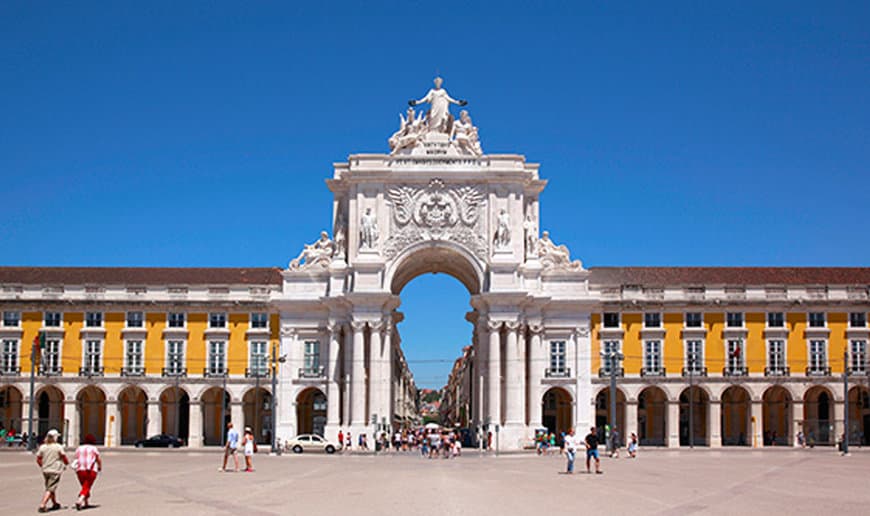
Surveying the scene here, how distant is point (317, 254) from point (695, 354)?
1156 inches

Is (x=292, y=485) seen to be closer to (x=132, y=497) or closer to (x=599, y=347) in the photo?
(x=132, y=497)

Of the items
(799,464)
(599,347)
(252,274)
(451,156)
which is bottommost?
(799,464)

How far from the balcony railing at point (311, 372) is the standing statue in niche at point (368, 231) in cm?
988

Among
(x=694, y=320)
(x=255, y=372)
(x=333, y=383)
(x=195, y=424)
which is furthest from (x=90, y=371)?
(x=694, y=320)

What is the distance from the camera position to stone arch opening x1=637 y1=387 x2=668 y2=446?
82375 mm

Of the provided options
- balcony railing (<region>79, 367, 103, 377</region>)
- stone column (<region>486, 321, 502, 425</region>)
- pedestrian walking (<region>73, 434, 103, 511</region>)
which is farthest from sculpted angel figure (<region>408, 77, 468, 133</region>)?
pedestrian walking (<region>73, 434, 103, 511</region>)

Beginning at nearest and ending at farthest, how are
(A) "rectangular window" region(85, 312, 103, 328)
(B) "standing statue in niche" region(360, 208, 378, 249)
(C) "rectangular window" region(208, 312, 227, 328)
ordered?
(B) "standing statue in niche" region(360, 208, 378, 249) < (A) "rectangular window" region(85, 312, 103, 328) < (C) "rectangular window" region(208, 312, 227, 328)

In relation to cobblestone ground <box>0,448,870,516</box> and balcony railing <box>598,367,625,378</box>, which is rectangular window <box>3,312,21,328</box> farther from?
balcony railing <box>598,367,625,378</box>

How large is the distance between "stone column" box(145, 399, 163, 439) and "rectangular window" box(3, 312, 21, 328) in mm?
11820

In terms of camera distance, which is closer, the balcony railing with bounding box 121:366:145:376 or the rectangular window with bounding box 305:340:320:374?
the rectangular window with bounding box 305:340:320:374

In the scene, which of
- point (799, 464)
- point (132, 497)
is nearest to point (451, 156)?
point (799, 464)

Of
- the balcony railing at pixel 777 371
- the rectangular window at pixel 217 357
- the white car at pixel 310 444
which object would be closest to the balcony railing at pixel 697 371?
the balcony railing at pixel 777 371

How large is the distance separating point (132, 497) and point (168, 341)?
53.5 meters

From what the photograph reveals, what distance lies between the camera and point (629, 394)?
80125 mm
